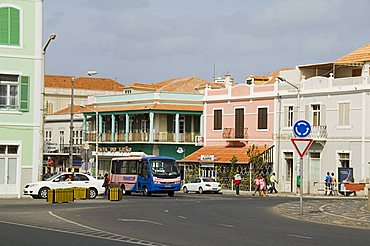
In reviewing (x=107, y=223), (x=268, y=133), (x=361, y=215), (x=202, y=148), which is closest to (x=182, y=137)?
(x=202, y=148)

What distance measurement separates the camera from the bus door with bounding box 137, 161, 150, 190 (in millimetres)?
54531

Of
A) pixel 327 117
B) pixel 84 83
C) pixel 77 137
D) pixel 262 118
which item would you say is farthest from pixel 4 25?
pixel 84 83

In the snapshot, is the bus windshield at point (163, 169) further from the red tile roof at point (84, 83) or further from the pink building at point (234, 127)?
the red tile roof at point (84, 83)

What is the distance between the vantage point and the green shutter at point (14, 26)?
44.0 m

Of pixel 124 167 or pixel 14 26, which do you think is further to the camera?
pixel 124 167

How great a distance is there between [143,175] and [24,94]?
1311 centimetres

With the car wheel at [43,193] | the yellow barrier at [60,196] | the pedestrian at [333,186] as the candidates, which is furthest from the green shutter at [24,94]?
the pedestrian at [333,186]

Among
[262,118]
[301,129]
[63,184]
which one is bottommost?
[63,184]

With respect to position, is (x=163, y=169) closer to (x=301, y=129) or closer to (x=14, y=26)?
(x=14, y=26)

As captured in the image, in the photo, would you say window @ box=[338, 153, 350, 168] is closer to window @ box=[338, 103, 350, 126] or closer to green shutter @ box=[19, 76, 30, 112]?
window @ box=[338, 103, 350, 126]

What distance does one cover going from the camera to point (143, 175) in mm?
55062

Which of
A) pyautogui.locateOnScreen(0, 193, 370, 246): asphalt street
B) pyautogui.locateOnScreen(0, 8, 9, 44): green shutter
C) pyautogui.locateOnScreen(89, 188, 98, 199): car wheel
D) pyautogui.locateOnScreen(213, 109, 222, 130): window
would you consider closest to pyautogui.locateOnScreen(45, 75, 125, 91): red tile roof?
pyautogui.locateOnScreen(213, 109, 222, 130): window

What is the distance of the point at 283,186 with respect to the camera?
64.5 meters

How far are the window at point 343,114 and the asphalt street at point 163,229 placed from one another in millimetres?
28504
